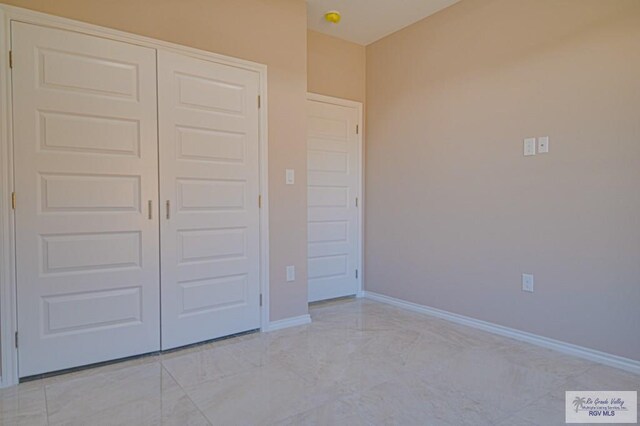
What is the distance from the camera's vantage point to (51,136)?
2.24m

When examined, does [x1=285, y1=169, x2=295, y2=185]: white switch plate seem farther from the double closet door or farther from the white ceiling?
the white ceiling

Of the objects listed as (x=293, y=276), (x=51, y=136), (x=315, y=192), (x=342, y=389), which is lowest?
(x=342, y=389)

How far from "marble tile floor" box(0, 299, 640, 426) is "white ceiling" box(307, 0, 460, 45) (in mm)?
2796

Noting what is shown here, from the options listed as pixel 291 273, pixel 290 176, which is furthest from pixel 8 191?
pixel 291 273

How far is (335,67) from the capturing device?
3996 millimetres

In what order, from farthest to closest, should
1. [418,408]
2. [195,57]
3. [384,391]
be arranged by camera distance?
[195,57], [384,391], [418,408]

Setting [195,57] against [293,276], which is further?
[293,276]

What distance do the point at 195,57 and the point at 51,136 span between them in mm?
1072

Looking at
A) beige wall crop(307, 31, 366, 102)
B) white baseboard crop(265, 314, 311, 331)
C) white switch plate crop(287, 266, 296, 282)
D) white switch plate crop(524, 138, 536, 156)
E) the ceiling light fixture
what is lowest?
white baseboard crop(265, 314, 311, 331)

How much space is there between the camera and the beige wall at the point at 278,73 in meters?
2.73

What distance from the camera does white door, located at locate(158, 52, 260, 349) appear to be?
2.66 m

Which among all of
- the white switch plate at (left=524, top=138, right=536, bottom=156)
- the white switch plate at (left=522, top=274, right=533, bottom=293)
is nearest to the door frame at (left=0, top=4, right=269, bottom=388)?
the white switch plate at (left=524, top=138, right=536, bottom=156)

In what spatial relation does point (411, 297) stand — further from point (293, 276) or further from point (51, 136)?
point (51, 136)

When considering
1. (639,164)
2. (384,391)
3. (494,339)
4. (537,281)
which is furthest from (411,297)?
(639,164)
